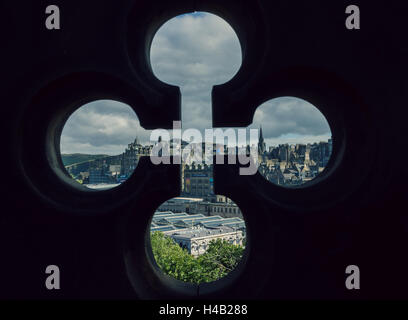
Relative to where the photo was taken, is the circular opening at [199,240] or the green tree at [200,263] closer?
the green tree at [200,263]

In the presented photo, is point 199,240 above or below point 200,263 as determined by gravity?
below

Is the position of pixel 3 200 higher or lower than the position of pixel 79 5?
lower

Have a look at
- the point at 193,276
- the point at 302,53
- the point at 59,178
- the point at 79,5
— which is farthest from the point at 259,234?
the point at 193,276

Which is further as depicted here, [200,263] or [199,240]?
[199,240]

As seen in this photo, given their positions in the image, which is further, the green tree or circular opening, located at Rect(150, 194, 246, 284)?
circular opening, located at Rect(150, 194, 246, 284)

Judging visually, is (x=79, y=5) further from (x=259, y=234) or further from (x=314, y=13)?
(x=259, y=234)
